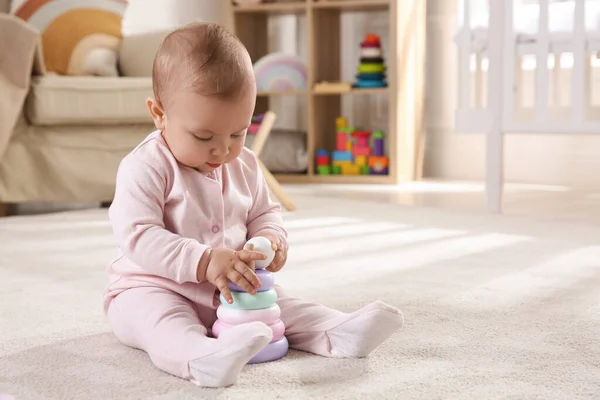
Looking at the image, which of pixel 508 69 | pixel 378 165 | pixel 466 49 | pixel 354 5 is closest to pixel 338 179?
pixel 378 165

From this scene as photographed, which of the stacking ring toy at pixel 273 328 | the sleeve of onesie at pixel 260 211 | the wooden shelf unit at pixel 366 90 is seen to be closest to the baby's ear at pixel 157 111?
the sleeve of onesie at pixel 260 211

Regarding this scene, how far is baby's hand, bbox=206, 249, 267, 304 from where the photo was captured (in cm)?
85

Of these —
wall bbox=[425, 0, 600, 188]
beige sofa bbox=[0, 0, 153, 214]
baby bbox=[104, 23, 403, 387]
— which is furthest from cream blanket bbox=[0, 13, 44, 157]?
wall bbox=[425, 0, 600, 188]

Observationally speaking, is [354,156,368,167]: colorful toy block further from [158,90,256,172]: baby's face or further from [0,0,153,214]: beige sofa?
[158,90,256,172]: baby's face

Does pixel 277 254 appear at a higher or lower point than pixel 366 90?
lower

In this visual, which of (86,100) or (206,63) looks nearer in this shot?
(206,63)

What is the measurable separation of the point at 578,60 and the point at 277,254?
1.66 metres

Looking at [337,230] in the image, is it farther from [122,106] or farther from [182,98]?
[182,98]

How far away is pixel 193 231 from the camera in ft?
3.13

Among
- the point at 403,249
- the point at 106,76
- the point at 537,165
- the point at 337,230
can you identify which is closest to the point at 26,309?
the point at 403,249

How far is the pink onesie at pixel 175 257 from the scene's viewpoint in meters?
0.88

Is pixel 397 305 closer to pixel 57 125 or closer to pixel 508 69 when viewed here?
pixel 508 69

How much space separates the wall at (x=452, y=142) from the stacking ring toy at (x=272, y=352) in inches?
110

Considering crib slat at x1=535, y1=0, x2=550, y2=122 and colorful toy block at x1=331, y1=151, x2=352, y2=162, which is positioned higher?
crib slat at x1=535, y1=0, x2=550, y2=122
